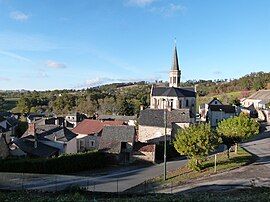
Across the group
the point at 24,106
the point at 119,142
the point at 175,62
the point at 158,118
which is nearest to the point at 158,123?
the point at 158,118

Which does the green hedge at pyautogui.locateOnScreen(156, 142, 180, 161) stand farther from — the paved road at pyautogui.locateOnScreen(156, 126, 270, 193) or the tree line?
the tree line

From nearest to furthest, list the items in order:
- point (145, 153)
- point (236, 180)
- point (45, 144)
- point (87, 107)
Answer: point (236, 180) < point (45, 144) < point (145, 153) < point (87, 107)

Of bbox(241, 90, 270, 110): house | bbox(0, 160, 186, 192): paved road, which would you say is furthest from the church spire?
bbox(0, 160, 186, 192): paved road

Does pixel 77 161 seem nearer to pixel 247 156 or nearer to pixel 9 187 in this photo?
pixel 9 187

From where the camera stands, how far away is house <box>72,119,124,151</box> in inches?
2007

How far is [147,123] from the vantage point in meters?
53.4

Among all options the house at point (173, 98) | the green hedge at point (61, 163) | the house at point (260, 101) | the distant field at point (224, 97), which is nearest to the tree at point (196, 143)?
the green hedge at point (61, 163)

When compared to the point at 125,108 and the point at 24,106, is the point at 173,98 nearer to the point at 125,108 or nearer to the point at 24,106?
the point at 125,108

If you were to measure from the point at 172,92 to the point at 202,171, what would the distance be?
1400 inches

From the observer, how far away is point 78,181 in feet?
105

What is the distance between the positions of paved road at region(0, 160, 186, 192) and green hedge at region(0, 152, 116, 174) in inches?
136

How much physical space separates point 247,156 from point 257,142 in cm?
1274

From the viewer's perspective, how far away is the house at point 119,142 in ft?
144

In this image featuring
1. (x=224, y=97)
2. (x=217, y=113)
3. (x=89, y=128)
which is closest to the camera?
(x=89, y=128)
